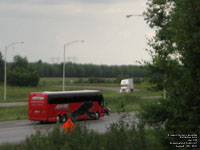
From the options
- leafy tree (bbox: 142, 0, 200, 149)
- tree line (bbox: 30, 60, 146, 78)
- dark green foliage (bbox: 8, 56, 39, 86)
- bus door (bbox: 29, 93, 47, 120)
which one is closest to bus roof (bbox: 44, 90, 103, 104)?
bus door (bbox: 29, 93, 47, 120)

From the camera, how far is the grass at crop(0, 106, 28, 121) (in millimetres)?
38625

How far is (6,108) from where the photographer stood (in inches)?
1655

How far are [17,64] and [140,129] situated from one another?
7533cm

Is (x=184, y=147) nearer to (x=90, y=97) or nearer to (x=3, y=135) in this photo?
(x=3, y=135)

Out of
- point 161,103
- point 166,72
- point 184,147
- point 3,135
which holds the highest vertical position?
point 166,72

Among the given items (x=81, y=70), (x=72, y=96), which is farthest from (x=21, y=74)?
(x=81, y=70)

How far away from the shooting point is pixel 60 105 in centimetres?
3409

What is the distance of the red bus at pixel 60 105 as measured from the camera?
33312 millimetres

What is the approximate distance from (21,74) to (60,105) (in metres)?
47.7

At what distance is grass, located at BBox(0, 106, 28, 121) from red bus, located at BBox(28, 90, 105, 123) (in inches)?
179

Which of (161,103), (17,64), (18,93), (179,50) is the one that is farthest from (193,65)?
(17,64)

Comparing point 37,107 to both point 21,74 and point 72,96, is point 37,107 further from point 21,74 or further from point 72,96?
point 21,74

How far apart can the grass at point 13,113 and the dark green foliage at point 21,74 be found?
125ft

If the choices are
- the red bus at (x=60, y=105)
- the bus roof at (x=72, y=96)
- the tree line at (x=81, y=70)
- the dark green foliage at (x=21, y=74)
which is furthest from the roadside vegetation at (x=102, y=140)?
the tree line at (x=81, y=70)
